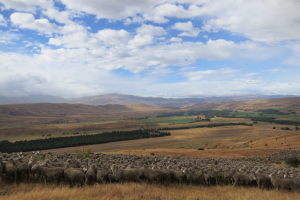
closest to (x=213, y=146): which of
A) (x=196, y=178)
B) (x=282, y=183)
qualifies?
(x=282, y=183)

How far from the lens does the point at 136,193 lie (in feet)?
40.4

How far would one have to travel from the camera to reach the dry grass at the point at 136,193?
38.0 ft

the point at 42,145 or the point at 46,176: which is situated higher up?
the point at 46,176

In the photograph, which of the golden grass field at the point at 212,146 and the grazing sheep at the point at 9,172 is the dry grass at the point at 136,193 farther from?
the golden grass field at the point at 212,146

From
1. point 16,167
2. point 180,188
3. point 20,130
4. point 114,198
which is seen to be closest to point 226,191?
point 180,188

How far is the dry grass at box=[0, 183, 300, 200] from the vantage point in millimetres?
11594

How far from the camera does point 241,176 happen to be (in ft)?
53.0

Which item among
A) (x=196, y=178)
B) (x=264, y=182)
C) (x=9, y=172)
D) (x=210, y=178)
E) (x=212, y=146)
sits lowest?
(x=212, y=146)

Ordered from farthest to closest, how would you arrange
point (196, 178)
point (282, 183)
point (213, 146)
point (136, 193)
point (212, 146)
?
1. point (212, 146)
2. point (213, 146)
3. point (196, 178)
4. point (282, 183)
5. point (136, 193)

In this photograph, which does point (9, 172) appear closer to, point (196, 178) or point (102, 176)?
point (102, 176)

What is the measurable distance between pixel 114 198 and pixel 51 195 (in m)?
3.06

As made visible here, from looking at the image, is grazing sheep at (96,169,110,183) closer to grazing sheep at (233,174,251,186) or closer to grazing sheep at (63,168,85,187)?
grazing sheep at (63,168,85,187)

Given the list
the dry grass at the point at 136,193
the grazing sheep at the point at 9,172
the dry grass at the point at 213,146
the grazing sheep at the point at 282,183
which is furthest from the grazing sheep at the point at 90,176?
the dry grass at the point at 213,146

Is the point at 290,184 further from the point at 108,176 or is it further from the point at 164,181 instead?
the point at 108,176
